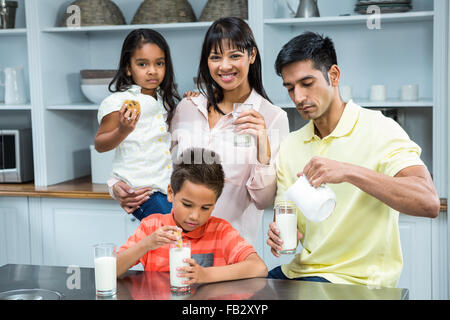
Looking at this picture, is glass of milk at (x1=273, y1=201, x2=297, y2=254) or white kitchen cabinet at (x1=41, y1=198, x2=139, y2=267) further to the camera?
white kitchen cabinet at (x1=41, y1=198, x2=139, y2=267)

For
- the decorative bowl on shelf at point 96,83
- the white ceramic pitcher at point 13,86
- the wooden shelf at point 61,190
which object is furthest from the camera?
the white ceramic pitcher at point 13,86

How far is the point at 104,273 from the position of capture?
4.70 ft

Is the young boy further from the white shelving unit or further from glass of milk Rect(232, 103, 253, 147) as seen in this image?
the white shelving unit

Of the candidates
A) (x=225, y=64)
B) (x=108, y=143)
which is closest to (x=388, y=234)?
(x=225, y=64)

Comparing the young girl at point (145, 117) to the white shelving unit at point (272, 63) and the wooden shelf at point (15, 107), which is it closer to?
the white shelving unit at point (272, 63)

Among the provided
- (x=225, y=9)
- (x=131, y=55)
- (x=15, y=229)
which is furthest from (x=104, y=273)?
(x=15, y=229)


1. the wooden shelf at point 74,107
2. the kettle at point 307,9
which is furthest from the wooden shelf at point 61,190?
the kettle at point 307,9

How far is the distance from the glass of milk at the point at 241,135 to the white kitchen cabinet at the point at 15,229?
6.11ft

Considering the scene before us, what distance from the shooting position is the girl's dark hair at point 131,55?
7.80ft

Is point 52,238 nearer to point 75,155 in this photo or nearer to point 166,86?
point 75,155

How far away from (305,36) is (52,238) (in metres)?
2.21

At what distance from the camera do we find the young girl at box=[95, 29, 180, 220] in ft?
7.75

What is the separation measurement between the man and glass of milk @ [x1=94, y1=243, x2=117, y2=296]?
1.48 ft

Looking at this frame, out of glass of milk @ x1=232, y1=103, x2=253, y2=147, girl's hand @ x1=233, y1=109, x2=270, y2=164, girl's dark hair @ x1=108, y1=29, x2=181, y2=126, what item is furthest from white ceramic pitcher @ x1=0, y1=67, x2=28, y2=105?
girl's hand @ x1=233, y1=109, x2=270, y2=164
